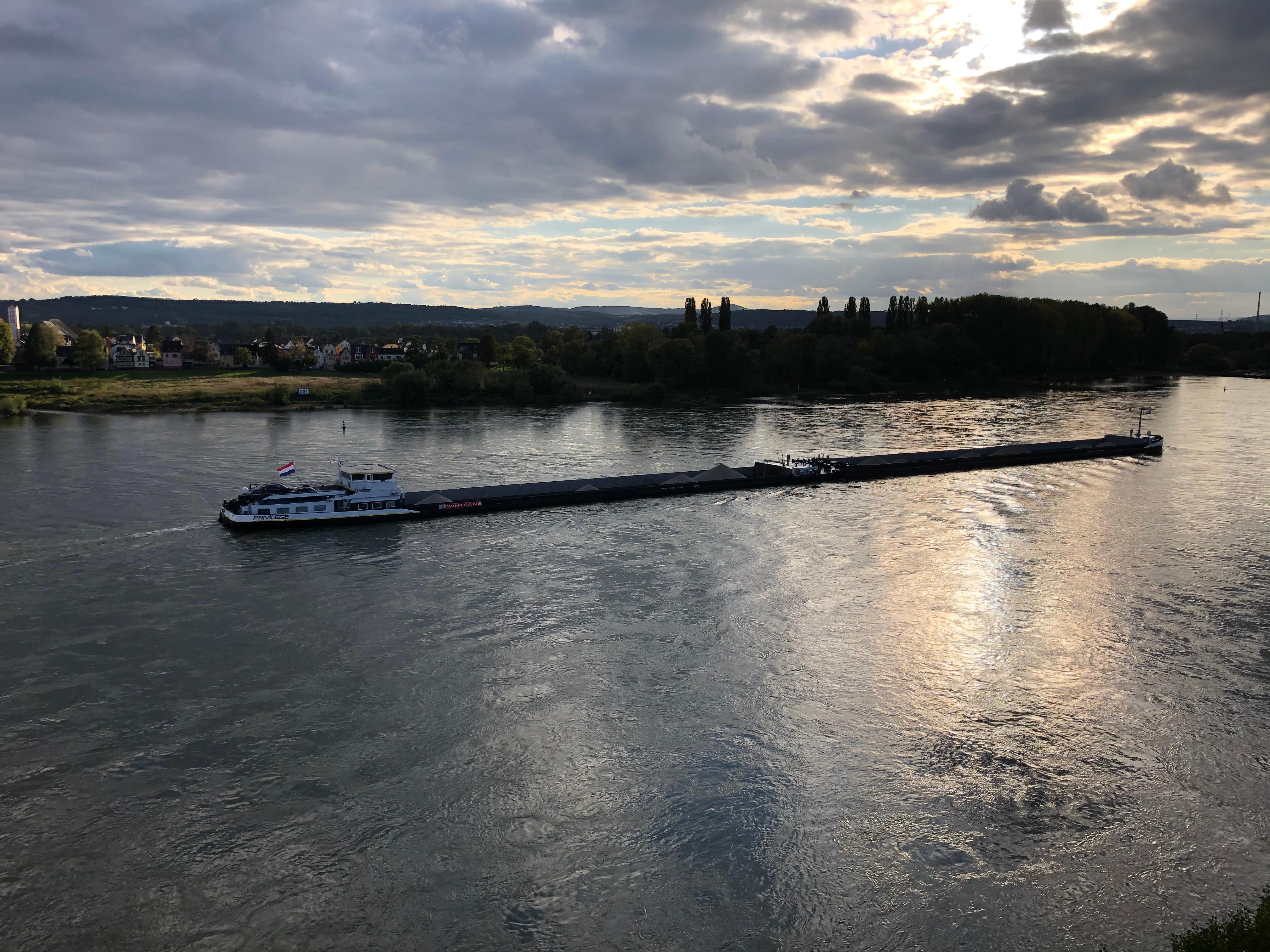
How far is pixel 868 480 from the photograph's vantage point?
5119 cm

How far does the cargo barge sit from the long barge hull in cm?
5

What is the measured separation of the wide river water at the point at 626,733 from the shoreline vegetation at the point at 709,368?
52215 mm

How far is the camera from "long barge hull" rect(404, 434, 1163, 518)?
1629 inches

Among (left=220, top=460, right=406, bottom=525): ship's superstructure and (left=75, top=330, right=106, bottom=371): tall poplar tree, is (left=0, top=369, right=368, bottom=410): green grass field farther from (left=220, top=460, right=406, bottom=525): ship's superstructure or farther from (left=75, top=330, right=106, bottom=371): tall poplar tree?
(left=220, top=460, right=406, bottom=525): ship's superstructure

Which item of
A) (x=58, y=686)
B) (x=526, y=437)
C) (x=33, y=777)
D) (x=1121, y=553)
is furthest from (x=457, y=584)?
(x=526, y=437)

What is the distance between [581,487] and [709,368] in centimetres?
6441

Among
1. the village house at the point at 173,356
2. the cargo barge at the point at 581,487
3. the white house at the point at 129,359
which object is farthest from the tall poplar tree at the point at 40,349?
the cargo barge at the point at 581,487

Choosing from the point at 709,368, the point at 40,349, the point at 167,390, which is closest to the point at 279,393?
the point at 167,390

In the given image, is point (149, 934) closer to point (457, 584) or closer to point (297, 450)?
point (457, 584)

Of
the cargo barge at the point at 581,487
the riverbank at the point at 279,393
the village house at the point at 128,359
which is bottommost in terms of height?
the cargo barge at the point at 581,487

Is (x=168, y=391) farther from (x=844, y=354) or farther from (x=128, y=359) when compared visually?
(x=844, y=354)

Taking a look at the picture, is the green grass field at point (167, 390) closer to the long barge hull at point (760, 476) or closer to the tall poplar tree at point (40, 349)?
the tall poplar tree at point (40, 349)

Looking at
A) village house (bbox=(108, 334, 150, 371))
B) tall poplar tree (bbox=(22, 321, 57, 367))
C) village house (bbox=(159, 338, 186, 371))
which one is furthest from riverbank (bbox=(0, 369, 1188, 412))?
village house (bbox=(159, 338, 186, 371))

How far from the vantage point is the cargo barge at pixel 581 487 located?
37.6 metres
